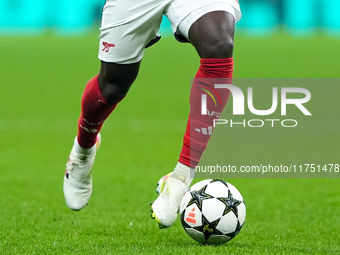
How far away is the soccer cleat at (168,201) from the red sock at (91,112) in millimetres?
862

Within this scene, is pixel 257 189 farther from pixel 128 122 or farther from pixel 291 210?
pixel 128 122

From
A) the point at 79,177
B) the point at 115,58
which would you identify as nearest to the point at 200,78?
the point at 115,58

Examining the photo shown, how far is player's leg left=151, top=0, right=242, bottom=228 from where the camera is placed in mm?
4352

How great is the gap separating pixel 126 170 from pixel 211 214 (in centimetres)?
460

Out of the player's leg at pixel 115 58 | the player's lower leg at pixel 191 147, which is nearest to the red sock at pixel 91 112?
the player's leg at pixel 115 58

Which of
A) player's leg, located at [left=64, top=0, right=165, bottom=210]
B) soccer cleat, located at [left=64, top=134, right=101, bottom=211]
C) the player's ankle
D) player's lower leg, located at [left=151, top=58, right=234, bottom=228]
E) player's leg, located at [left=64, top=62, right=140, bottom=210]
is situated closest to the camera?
player's lower leg, located at [left=151, top=58, right=234, bottom=228]

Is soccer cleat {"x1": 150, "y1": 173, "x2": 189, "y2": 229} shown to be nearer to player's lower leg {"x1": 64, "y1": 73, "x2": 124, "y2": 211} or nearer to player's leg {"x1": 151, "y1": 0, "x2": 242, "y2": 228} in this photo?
player's leg {"x1": 151, "y1": 0, "x2": 242, "y2": 228}

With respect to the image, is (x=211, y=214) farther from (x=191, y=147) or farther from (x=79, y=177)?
(x=79, y=177)

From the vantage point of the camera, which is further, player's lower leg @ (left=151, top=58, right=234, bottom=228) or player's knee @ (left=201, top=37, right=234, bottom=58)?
player's lower leg @ (left=151, top=58, right=234, bottom=228)

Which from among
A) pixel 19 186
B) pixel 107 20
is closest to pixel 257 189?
pixel 19 186

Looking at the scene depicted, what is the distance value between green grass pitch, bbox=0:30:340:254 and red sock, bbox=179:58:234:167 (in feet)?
1.90

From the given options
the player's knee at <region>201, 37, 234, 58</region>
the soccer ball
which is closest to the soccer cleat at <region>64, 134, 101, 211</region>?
the soccer ball

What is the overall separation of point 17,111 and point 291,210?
1013 centimetres

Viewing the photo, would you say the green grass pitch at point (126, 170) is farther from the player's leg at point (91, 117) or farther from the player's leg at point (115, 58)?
the player's leg at point (115, 58)
